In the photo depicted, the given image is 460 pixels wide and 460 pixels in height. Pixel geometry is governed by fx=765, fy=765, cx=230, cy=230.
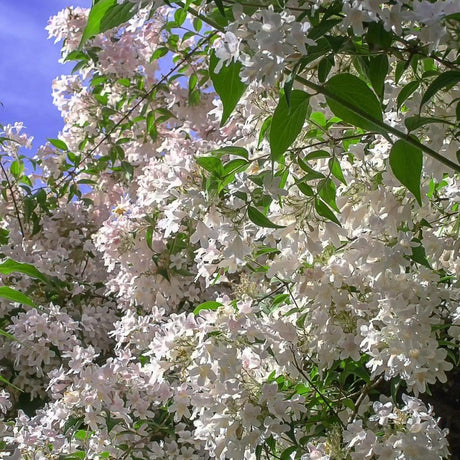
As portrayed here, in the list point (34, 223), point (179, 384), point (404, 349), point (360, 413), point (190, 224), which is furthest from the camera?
point (34, 223)

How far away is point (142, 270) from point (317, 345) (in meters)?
1.08

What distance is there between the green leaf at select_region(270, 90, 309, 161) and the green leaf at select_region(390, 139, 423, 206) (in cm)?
15

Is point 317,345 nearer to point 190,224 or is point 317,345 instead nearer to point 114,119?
point 190,224

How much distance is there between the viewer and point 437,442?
1584 mm

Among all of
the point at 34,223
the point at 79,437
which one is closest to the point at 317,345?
the point at 79,437

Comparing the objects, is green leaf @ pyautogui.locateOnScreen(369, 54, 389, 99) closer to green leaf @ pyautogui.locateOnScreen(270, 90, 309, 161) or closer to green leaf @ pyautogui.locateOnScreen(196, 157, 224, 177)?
green leaf @ pyautogui.locateOnScreen(270, 90, 309, 161)

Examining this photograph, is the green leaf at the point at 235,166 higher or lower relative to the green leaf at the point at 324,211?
higher

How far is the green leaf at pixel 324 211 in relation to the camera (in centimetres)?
135

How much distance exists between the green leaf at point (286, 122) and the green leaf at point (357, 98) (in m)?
0.04

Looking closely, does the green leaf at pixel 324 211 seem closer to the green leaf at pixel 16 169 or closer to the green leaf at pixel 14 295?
the green leaf at pixel 14 295

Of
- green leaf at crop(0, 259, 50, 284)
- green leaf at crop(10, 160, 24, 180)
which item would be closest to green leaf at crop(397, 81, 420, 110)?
green leaf at crop(0, 259, 50, 284)

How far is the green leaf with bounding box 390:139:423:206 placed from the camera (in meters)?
1.09

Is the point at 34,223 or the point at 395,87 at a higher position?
the point at 34,223

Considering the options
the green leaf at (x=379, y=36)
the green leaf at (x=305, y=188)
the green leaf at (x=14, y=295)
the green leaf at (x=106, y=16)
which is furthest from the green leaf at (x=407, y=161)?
the green leaf at (x=14, y=295)
